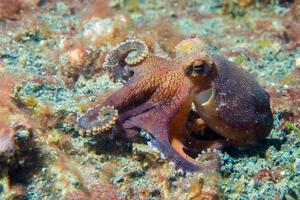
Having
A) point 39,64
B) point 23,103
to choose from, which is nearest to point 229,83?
point 23,103

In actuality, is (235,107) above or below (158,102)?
below

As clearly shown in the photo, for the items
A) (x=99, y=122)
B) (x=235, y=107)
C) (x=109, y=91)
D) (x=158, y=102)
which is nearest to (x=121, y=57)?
(x=109, y=91)

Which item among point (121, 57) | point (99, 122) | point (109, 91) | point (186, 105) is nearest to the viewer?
point (99, 122)

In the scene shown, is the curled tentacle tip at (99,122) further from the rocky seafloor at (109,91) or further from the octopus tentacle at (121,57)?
the octopus tentacle at (121,57)

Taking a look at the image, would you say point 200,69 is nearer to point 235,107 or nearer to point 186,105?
point 186,105

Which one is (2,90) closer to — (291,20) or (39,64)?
(39,64)

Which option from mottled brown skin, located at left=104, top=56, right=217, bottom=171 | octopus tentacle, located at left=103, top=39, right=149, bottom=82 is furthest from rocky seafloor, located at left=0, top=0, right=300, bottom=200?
octopus tentacle, located at left=103, top=39, right=149, bottom=82
